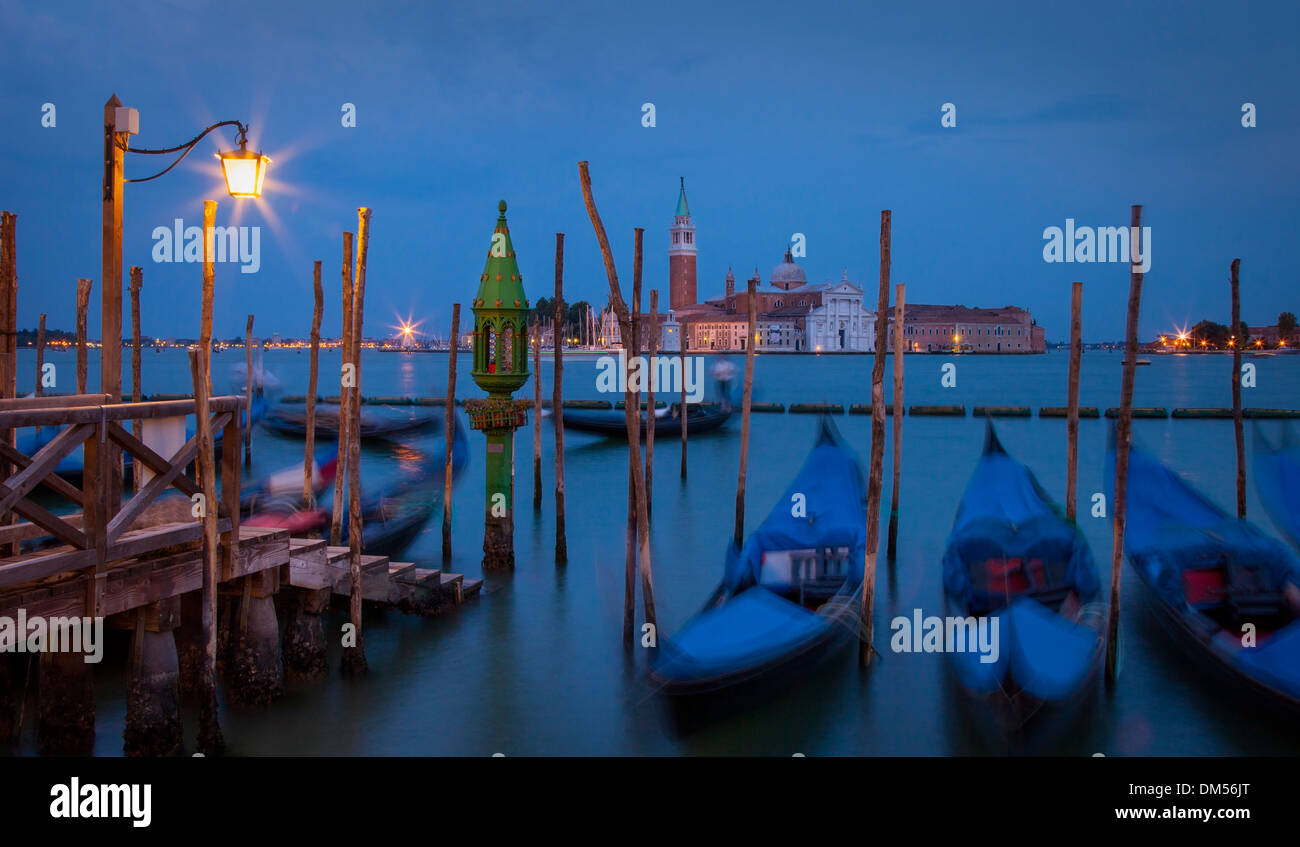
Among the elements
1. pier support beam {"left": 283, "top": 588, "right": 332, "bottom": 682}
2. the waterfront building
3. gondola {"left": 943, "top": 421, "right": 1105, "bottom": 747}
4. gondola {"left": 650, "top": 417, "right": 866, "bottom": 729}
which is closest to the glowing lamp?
pier support beam {"left": 283, "top": 588, "right": 332, "bottom": 682}

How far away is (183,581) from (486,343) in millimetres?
3276

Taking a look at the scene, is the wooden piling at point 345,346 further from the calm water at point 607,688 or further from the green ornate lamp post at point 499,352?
the green ornate lamp post at point 499,352

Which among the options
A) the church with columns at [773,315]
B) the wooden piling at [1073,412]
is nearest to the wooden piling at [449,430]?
the wooden piling at [1073,412]

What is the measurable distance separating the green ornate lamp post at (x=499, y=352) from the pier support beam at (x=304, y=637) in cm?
209

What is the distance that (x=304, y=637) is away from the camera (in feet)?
15.9

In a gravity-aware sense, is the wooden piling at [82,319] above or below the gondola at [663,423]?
above

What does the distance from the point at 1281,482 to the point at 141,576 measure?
24.6ft

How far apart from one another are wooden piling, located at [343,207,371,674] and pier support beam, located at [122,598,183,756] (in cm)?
106

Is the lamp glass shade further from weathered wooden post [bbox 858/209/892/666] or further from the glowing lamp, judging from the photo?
weathered wooden post [bbox 858/209/892/666]

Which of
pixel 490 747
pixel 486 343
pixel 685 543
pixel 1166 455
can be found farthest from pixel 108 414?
pixel 1166 455

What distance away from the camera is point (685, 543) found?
923 cm

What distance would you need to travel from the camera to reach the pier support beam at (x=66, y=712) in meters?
3.71

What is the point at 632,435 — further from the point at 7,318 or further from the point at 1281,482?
the point at 1281,482

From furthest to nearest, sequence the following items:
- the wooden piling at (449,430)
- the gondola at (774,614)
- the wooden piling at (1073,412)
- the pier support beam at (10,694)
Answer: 1. the wooden piling at (449,430)
2. the wooden piling at (1073,412)
3. the gondola at (774,614)
4. the pier support beam at (10,694)
